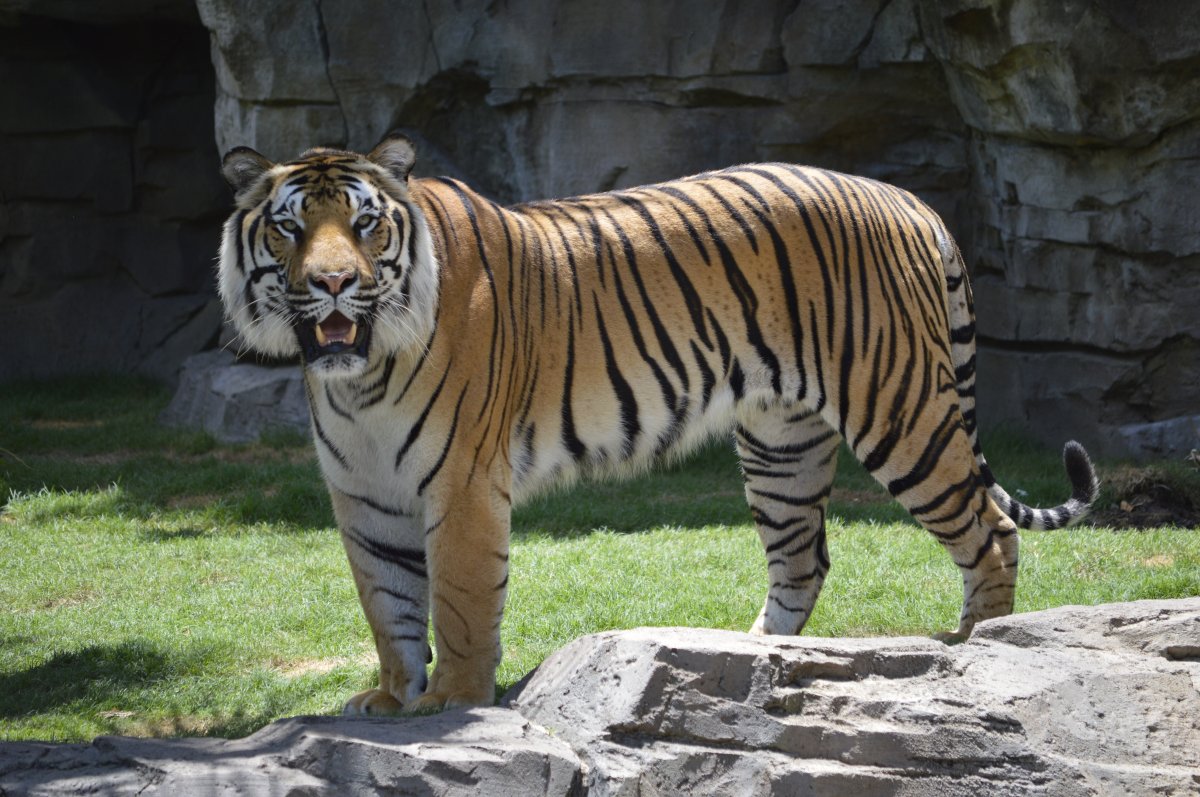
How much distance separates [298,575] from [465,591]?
2826 millimetres

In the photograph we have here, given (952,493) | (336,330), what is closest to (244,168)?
(336,330)

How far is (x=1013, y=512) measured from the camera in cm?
560

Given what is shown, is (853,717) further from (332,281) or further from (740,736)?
(332,281)

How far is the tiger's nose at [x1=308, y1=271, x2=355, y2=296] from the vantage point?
420cm

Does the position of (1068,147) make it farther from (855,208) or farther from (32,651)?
(32,651)

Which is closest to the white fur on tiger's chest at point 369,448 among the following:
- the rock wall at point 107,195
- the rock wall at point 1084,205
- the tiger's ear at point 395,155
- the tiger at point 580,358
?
the tiger at point 580,358

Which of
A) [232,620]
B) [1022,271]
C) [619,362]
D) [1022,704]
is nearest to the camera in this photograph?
[1022,704]

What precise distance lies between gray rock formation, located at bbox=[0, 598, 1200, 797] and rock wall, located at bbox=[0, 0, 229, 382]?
977 cm

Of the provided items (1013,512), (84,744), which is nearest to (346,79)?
(1013,512)

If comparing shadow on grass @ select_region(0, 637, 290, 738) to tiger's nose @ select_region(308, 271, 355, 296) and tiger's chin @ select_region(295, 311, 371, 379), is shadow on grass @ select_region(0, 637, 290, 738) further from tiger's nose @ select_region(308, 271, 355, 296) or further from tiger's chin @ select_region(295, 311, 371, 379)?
tiger's nose @ select_region(308, 271, 355, 296)

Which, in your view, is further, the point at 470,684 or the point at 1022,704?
the point at 470,684

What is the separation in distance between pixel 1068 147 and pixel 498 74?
3996 millimetres

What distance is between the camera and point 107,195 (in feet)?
42.5

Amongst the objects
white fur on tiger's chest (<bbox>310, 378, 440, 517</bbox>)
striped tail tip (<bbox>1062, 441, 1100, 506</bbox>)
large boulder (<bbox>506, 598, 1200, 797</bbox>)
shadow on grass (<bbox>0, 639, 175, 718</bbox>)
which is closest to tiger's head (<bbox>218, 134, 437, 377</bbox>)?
white fur on tiger's chest (<bbox>310, 378, 440, 517</bbox>)
